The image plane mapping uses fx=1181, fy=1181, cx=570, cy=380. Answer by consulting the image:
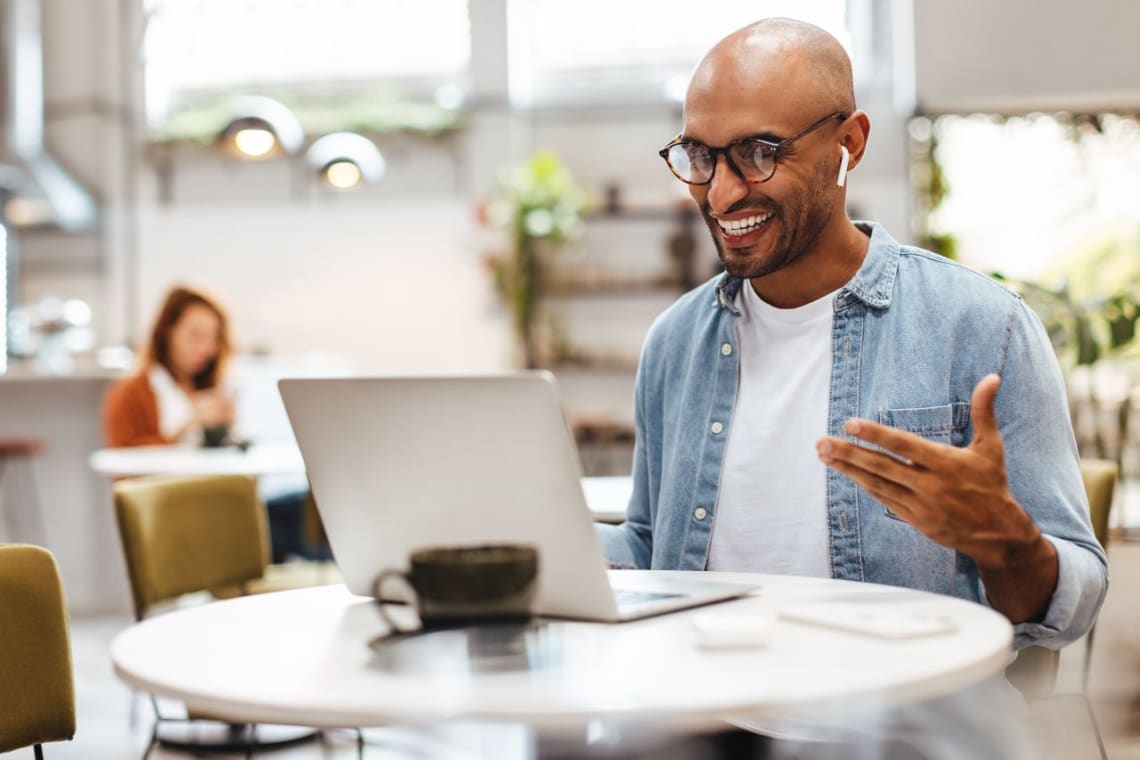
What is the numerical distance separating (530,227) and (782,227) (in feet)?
20.0

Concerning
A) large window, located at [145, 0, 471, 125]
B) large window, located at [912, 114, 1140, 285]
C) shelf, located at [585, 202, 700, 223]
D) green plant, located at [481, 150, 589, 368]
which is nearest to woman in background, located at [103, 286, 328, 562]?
green plant, located at [481, 150, 589, 368]

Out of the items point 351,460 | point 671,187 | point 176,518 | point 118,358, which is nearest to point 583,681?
point 351,460

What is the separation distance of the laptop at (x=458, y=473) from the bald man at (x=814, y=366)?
1.18 feet

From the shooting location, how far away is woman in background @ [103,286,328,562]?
15.3ft

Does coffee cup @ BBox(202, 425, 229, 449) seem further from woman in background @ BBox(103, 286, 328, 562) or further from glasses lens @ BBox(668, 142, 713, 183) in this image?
glasses lens @ BBox(668, 142, 713, 183)

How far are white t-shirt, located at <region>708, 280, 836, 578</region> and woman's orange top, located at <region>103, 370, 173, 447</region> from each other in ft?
11.7

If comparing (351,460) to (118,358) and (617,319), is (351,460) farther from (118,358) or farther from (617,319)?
(617,319)

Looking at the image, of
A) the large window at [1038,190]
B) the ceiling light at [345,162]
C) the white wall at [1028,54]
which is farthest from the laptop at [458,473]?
the large window at [1038,190]

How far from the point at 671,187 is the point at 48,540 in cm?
449

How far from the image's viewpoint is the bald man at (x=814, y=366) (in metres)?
1.42

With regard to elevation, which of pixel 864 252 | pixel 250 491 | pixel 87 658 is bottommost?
pixel 87 658

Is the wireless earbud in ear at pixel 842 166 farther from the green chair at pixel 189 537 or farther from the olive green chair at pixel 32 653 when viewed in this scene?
the green chair at pixel 189 537

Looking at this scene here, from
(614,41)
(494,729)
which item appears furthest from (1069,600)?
(614,41)

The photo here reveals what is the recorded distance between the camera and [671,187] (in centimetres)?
808
